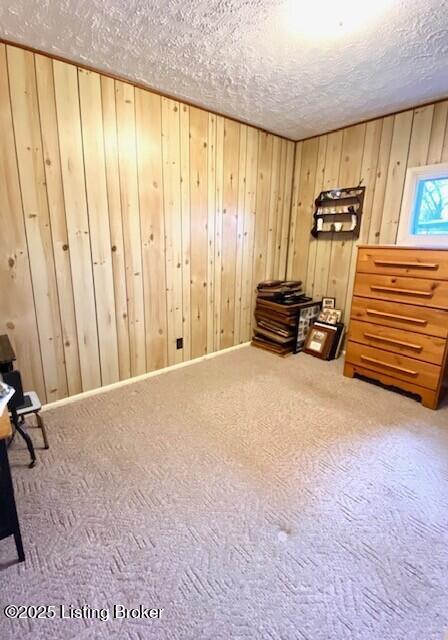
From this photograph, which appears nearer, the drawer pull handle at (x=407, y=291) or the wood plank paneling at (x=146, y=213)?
the wood plank paneling at (x=146, y=213)

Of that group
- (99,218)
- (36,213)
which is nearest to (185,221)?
(99,218)

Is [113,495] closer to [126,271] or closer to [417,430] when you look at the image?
[126,271]

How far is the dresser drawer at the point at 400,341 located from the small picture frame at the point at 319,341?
0.46 meters

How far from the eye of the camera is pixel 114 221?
2.25 metres

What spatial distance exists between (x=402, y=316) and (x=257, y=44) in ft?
6.34

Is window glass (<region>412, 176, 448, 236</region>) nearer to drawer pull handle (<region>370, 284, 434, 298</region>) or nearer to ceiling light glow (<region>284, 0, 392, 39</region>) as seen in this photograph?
drawer pull handle (<region>370, 284, 434, 298</region>)

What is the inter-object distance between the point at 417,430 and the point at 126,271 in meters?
2.26

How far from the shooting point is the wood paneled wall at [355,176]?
249 cm

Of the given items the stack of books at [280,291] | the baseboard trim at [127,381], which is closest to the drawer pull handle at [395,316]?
the stack of books at [280,291]

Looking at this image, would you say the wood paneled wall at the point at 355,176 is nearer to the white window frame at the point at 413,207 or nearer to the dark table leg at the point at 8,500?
the white window frame at the point at 413,207

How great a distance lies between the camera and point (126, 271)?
2377 mm

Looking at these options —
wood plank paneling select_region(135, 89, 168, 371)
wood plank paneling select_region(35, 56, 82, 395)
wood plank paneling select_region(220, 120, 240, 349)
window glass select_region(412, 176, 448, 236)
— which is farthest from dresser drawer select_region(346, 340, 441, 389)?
wood plank paneling select_region(35, 56, 82, 395)

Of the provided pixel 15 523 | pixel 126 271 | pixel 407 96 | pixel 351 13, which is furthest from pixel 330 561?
pixel 407 96

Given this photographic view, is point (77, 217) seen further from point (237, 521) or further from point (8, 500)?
point (237, 521)
